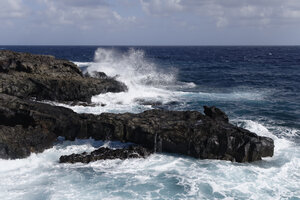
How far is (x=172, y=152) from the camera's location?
1842cm

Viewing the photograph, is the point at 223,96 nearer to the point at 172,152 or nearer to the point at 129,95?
the point at 129,95

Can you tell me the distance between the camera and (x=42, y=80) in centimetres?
3062

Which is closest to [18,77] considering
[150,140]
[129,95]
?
[129,95]

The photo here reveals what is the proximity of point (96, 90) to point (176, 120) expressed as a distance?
16.0m

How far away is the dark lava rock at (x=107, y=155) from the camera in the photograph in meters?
17.1

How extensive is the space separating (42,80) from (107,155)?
54.0ft

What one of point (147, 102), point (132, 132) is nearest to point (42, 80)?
point (147, 102)

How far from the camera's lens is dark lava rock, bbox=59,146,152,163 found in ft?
56.1

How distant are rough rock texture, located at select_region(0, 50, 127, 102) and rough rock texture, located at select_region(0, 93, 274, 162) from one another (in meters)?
9.78

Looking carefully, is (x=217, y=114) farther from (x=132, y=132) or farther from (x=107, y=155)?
(x=107, y=155)

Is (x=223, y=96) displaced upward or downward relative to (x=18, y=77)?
downward

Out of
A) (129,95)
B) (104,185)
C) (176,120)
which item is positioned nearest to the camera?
(104,185)

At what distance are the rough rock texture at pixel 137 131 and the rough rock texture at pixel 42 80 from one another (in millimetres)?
9782

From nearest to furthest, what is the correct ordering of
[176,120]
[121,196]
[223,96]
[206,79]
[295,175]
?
[121,196] < [295,175] < [176,120] < [223,96] < [206,79]
